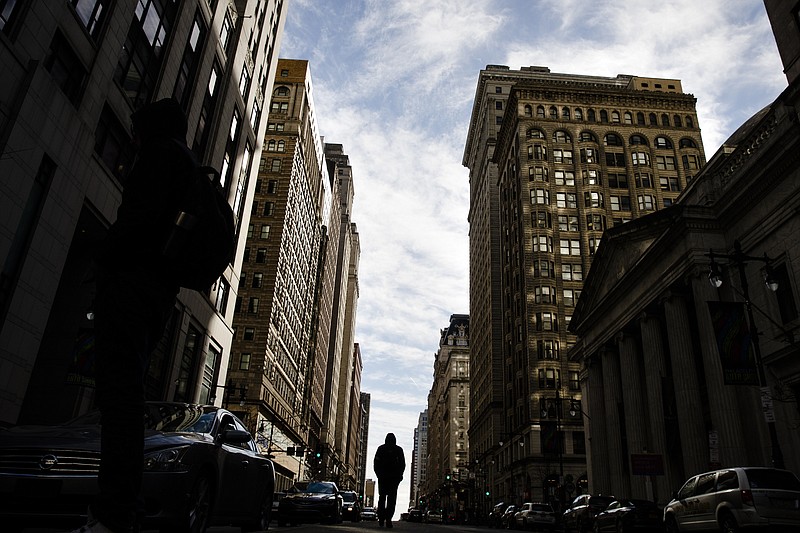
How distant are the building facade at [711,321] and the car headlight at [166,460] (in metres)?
17.1

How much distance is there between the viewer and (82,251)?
23312 millimetres

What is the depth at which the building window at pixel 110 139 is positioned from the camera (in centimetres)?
2236

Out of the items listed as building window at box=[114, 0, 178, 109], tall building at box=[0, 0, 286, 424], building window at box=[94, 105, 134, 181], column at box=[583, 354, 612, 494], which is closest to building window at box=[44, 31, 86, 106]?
tall building at box=[0, 0, 286, 424]

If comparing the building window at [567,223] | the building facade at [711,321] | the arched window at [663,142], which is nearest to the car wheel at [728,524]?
the building facade at [711,321]

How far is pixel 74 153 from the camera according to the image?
771 inches

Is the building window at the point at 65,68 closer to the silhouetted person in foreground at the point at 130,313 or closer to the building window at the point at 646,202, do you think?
the silhouetted person in foreground at the point at 130,313

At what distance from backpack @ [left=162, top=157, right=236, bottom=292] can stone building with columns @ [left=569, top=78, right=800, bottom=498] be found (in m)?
18.5

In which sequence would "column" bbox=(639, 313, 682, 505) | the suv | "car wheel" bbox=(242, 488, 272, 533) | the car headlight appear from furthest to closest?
"column" bbox=(639, 313, 682, 505)
the suv
"car wheel" bbox=(242, 488, 272, 533)
the car headlight

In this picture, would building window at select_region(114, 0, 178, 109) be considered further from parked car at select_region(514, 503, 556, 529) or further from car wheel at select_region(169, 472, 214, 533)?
parked car at select_region(514, 503, 556, 529)

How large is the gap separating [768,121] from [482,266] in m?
85.3

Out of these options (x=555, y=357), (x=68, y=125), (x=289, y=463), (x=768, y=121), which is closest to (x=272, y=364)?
(x=289, y=463)

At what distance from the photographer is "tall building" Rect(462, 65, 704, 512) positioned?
70.4 m

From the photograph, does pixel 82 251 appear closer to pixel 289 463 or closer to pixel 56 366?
pixel 56 366

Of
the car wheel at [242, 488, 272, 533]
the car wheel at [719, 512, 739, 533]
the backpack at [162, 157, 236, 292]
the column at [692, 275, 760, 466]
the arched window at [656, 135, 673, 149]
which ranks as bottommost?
the car wheel at [242, 488, 272, 533]
